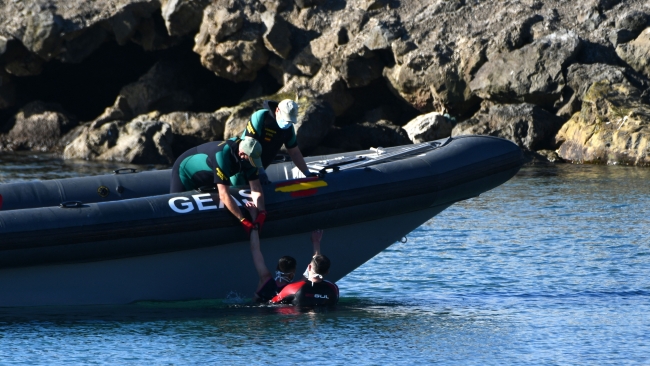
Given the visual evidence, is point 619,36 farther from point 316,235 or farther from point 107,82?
point 316,235

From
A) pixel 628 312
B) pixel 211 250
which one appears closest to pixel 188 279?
pixel 211 250

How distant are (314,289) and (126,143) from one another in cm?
1012

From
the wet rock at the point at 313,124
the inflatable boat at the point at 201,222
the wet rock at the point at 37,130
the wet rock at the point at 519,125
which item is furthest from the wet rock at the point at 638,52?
the wet rock at the point at 37,130

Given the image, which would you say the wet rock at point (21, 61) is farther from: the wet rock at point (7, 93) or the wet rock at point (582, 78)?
the wet rock at point (582, 78)

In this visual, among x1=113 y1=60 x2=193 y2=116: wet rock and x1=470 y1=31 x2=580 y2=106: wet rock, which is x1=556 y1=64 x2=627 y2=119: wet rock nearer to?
x1=470 y1=31 x2=580 y2=106: wet rock

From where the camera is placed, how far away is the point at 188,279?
6.52m

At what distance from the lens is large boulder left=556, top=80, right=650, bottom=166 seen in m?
14.0

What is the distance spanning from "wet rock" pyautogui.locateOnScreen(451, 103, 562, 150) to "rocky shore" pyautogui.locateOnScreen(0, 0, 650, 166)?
2 cm

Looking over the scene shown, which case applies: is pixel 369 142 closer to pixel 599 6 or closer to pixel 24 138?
pixel 599 6

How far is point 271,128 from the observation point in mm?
6473

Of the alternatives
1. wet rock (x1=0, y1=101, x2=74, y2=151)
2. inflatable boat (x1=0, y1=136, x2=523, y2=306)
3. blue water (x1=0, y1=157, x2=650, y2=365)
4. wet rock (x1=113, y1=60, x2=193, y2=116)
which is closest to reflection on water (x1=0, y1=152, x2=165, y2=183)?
wet rock (x1=0, y1=101, x2=74, y2=151)

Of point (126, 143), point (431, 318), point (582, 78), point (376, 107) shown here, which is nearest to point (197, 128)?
point (126, 143)

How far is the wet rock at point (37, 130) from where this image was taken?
18172 mm

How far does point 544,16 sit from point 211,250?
36.5 ft
